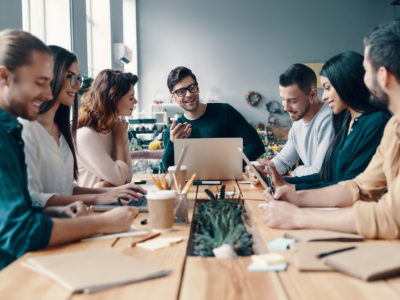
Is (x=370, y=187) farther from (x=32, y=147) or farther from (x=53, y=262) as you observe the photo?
(x=32, y=147)

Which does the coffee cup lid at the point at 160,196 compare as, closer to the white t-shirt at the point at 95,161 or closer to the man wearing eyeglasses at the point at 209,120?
the white t-shirt at the point at 95,161

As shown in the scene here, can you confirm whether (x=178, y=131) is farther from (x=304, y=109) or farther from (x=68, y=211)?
(x=68, y=211)

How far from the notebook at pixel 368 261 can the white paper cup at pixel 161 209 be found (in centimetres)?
50

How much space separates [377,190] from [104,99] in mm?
1565

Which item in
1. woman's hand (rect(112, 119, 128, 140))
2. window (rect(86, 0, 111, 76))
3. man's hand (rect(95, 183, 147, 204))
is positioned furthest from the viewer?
window (rect(86, 0, 111, 76))

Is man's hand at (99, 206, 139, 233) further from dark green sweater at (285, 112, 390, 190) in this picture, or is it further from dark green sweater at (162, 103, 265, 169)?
dark green sweater at (162, 103, 265, 169)

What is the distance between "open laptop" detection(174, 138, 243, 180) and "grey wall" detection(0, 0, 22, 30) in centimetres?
158

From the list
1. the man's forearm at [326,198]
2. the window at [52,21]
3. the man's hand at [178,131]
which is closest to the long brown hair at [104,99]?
the man's hand at [178,131]

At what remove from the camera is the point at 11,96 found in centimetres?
119

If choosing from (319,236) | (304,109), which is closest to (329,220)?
(319,236)

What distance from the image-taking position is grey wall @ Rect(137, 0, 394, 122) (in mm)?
8703

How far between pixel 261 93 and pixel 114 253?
8.03m

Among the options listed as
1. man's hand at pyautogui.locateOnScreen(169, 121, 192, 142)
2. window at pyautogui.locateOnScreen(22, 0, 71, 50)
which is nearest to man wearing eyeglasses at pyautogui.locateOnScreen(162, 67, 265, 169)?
man's hand at pyautogui.locateOnScreen(169, 121, 192, 142)

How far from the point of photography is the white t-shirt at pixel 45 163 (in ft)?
4.98
